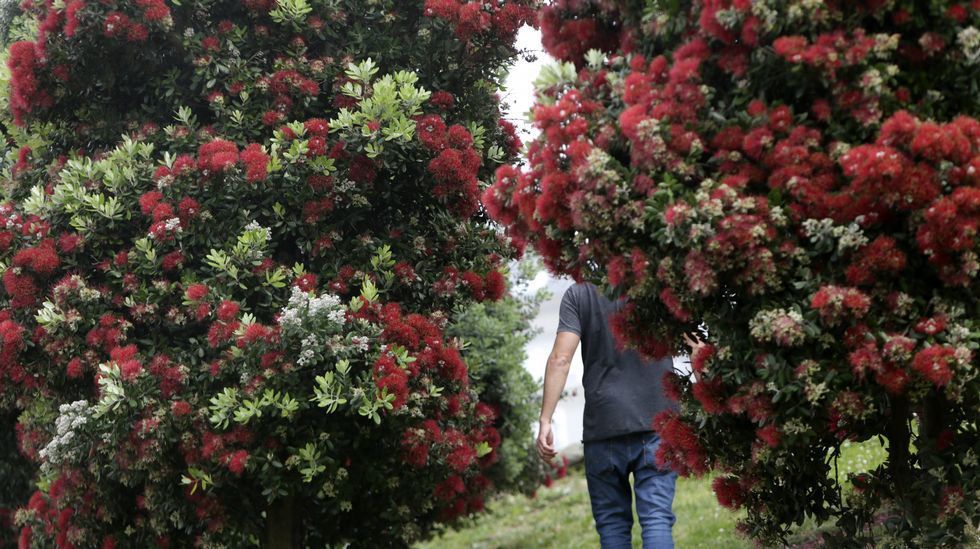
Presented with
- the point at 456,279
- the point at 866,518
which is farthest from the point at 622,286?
the point at 456,279

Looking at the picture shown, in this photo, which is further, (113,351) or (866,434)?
(113,351)

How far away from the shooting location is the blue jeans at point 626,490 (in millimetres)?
5105

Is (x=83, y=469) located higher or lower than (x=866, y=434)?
higher

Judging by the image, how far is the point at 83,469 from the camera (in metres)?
5.35

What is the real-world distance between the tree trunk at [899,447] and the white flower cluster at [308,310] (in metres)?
2.64

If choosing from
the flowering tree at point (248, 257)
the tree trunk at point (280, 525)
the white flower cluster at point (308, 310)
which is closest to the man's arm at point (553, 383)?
the flowering tree at point (248, 257)

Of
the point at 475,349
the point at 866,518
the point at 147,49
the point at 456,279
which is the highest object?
the point at 147,49

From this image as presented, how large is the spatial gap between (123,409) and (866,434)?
3621 mm

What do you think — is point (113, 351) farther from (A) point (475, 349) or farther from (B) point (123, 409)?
(A) point (475, 349)

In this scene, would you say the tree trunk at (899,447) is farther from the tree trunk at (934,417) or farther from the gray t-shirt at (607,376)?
the gray t-shirt at (607,376)

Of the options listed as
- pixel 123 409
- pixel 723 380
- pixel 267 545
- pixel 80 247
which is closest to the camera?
pixel 723 380

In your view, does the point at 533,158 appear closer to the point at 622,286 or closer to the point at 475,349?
the point at 622,286

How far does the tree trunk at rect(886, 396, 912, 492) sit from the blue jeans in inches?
60.9

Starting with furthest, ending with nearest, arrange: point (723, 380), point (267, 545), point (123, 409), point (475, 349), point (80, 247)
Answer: point (475, 349) < point (267, 545) < point (80, 247) < point (123, 409) < point (723, 380)
